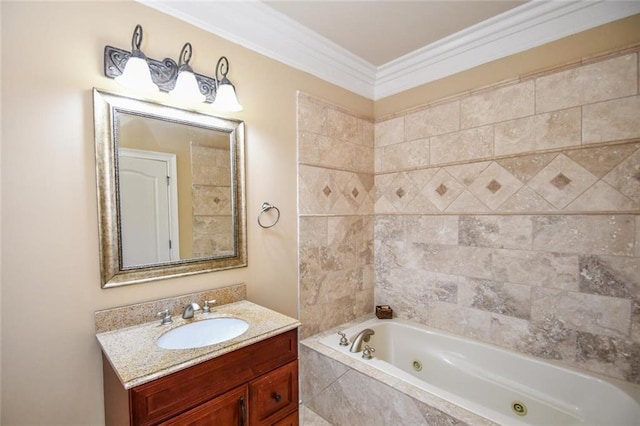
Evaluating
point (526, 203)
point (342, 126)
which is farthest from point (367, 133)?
point (526, 203)

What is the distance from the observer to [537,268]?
1.86m

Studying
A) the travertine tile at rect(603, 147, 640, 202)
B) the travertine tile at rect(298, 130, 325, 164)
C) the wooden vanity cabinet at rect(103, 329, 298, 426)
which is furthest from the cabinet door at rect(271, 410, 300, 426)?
the travertine tile at rect(603, 147, 640, 202)

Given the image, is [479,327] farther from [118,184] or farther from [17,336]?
[17,336]

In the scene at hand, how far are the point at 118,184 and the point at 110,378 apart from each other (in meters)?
0.83

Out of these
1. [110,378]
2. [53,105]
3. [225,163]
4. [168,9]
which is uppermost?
[168,9]

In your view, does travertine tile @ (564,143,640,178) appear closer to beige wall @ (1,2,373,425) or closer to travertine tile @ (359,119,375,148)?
travertine tile @ (359,119,375,148)

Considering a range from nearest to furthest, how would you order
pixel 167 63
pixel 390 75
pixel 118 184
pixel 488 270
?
1. pixel 118 184
2. pixel 167 63
3. pixel 488 270
4. pixel 390 75

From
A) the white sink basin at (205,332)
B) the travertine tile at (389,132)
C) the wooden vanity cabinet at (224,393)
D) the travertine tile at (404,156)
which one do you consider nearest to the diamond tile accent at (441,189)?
the travertine tile at (404,156)

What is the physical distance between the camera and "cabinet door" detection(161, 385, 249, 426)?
3.67 feet

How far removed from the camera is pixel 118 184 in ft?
4.50

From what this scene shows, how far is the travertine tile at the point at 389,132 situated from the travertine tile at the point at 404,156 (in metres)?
0.05

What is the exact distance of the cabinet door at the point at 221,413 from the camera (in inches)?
44.0

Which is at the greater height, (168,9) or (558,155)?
(168,9)

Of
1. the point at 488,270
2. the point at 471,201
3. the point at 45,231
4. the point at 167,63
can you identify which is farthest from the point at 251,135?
the point at 488,270
